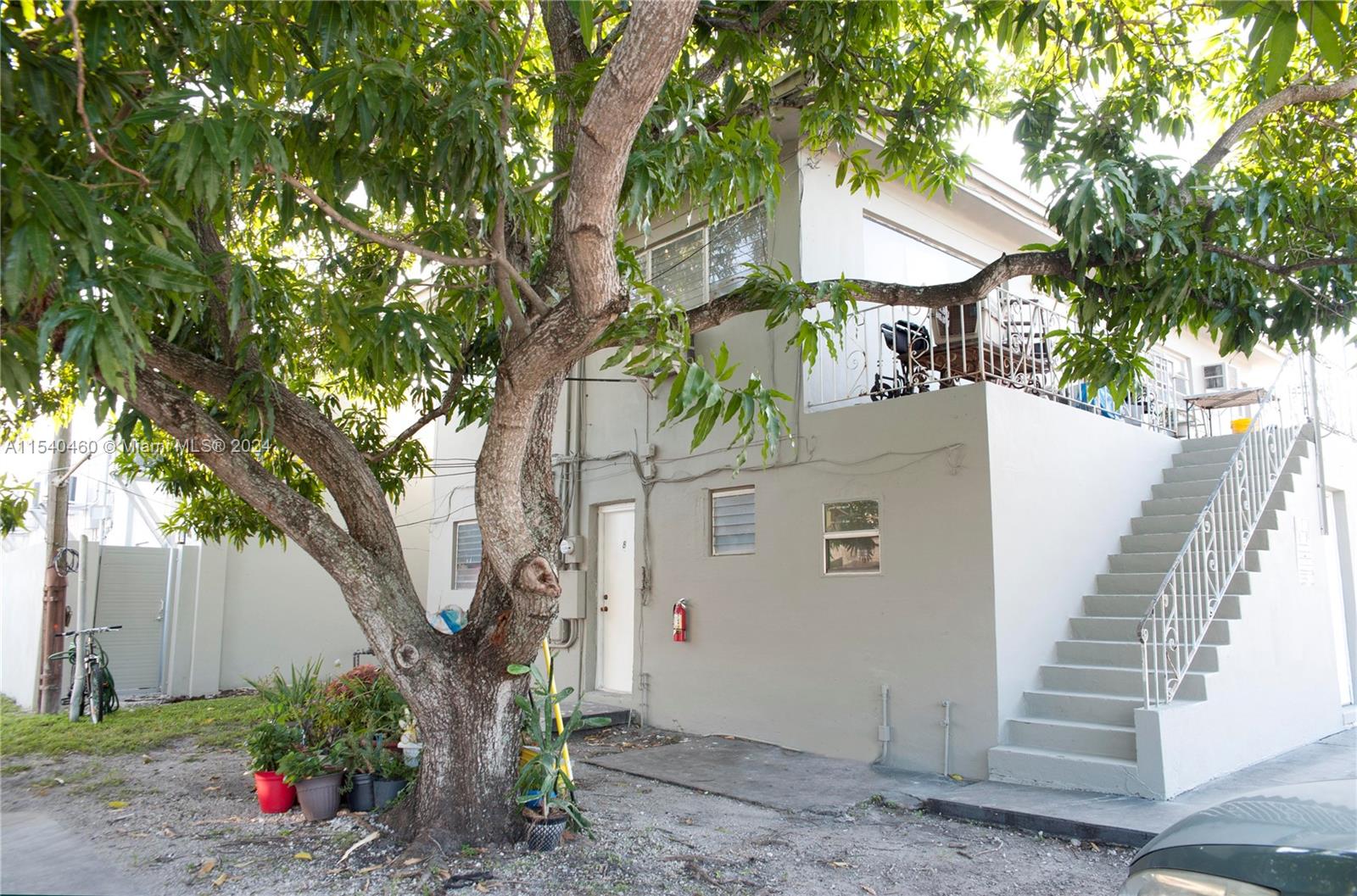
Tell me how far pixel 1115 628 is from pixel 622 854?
181 inches

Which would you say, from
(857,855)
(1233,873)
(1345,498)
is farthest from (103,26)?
(1345,498)

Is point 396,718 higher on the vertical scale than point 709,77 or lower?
lower

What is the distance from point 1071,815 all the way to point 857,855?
1438 millimetres

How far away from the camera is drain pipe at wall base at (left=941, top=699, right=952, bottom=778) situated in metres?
7.24

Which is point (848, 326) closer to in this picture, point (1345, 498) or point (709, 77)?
point (709, 77)

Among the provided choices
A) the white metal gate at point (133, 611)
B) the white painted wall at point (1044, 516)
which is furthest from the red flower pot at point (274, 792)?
the white metal gate at point (133, 611)

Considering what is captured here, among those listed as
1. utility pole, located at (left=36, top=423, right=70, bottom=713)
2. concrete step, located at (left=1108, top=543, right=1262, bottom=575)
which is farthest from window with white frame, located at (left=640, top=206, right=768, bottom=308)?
utility pole, located at (left=36, top=423, right=70, bottom=713)

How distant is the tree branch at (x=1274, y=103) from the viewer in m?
6.73

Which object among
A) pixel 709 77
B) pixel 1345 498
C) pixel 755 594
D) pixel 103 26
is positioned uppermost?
pixel 709 77

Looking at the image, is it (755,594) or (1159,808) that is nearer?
(1159,808)

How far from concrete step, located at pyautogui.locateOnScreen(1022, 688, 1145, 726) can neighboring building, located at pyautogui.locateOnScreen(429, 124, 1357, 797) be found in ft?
0.06

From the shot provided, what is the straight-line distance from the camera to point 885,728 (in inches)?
302

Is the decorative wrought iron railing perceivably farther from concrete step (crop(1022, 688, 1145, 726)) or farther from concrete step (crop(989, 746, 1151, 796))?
concrete step (crop(989, 746, 1151, 796))

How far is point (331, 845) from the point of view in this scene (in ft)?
17.7
